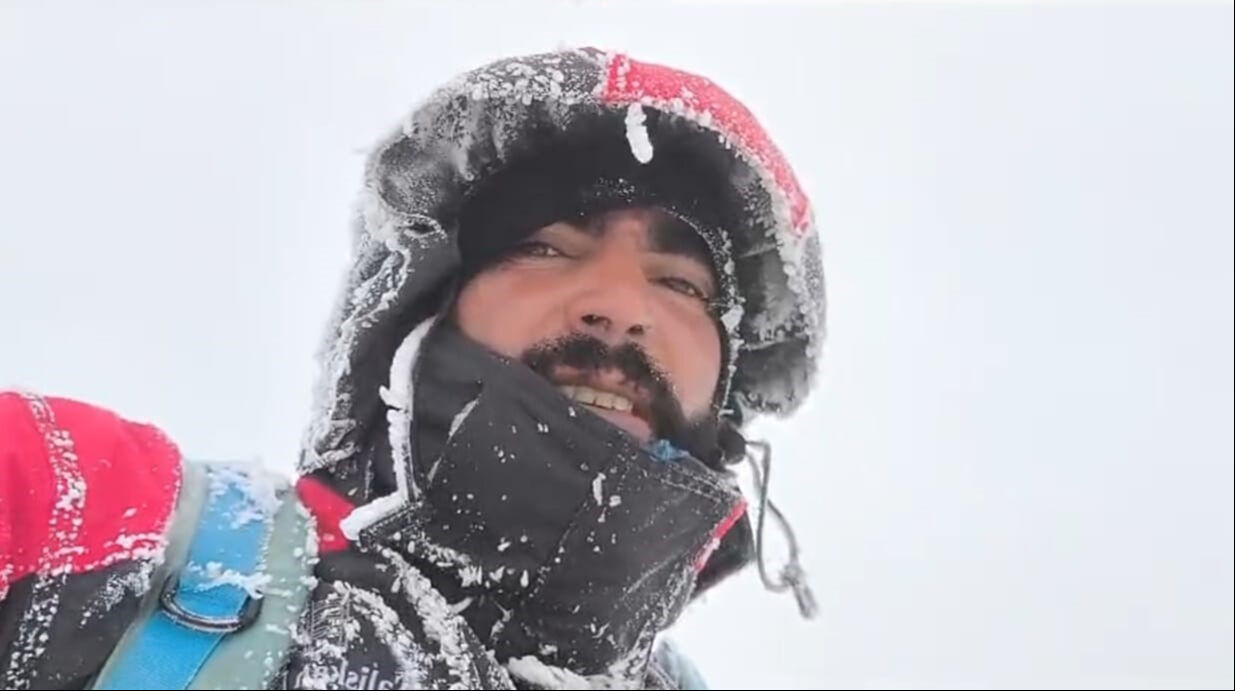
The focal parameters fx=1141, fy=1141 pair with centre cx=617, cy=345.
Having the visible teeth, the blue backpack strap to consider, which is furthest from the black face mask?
the blue backpack strap

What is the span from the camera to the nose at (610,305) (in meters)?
1.21

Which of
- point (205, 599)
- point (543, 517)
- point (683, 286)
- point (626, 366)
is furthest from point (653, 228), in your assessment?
point (205, 599)

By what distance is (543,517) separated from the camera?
42.6 inches

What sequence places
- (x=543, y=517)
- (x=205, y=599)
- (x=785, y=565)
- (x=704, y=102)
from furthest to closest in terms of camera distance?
(x=785, y=565)
(x=704, y=102)
(x=543, y=517)
(x=205, y=599)

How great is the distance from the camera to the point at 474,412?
1121mm

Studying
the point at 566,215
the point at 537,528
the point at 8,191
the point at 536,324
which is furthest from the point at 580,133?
the point at 8,191

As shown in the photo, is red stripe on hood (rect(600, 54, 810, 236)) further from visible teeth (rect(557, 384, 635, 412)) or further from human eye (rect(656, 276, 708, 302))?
visible teeth (rect(557, 384, 635, 412))

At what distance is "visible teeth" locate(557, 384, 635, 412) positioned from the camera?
1.17 meters

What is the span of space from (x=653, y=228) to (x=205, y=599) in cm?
68

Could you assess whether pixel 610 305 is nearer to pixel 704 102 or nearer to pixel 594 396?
pixel 594 396

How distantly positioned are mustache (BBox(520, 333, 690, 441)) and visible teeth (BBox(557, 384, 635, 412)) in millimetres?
19

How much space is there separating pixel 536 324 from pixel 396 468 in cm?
22

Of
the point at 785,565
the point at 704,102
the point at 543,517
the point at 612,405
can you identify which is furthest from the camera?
the point at 785,565

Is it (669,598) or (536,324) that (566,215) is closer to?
(536,324)
